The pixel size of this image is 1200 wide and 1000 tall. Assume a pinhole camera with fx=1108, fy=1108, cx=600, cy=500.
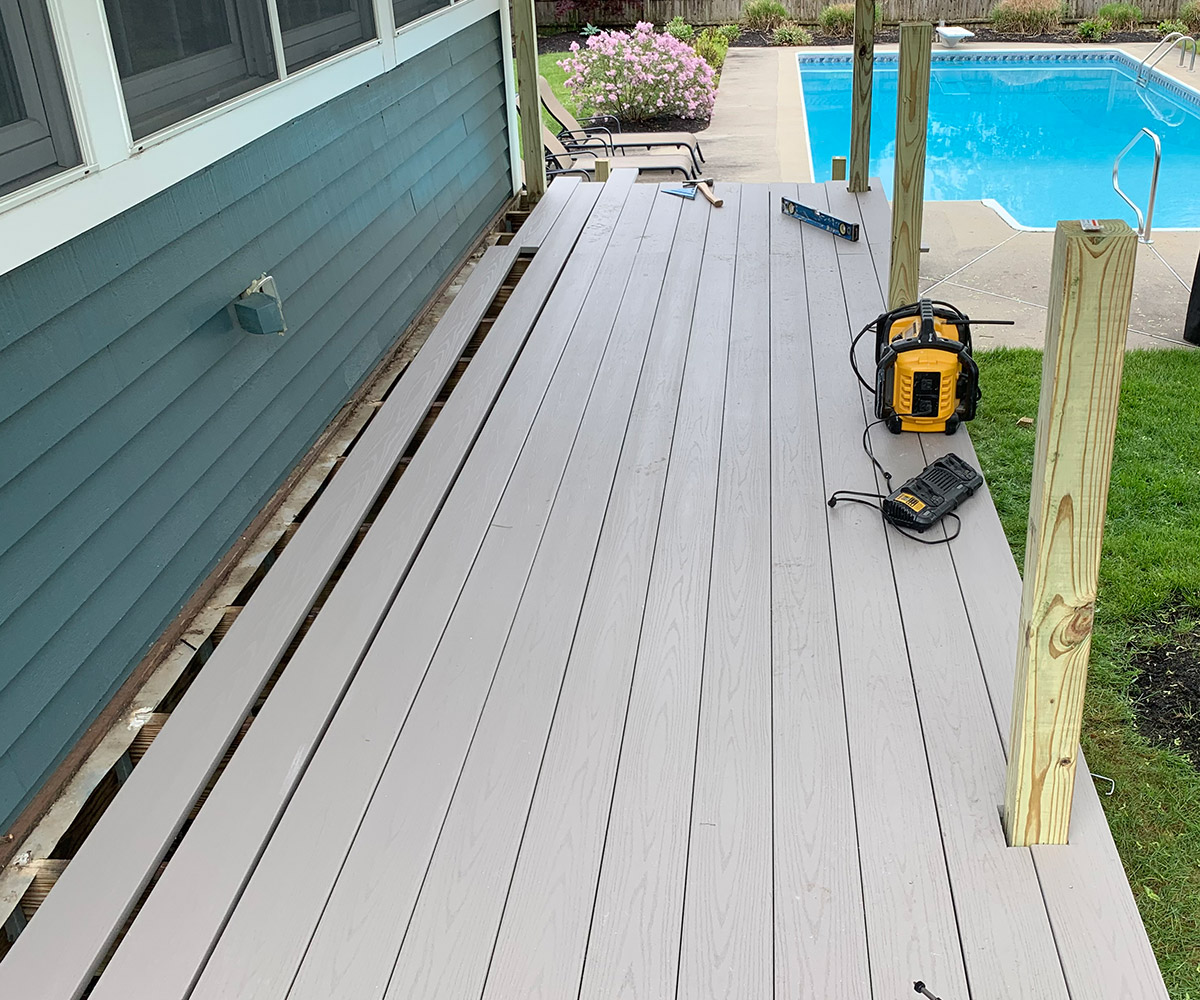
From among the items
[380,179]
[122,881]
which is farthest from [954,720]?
[380,179]

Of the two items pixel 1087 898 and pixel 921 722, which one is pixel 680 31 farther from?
pixel 1087 898

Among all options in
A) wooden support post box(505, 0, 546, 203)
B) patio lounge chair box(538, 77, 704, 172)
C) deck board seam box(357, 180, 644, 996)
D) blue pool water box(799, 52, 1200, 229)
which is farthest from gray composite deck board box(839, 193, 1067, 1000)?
blue pool water box(799, 52, 1200, 229)

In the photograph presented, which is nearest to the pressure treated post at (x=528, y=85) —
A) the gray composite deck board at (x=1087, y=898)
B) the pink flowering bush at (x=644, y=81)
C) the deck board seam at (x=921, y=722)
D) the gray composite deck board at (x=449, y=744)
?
the gray composite deck board at (x=449, y=744)

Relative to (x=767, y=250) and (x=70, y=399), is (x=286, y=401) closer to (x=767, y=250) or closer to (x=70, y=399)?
(x=70, y=399)

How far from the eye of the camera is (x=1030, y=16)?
15695 mm

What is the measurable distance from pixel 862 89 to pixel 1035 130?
7.63 metres

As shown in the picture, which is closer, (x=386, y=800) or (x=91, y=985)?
(x=91, y=985)

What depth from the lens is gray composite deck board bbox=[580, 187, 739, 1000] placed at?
1.82 metres

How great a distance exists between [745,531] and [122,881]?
66.6 inches

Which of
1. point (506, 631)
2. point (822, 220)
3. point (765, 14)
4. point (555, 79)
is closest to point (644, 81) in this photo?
point (555, 79)

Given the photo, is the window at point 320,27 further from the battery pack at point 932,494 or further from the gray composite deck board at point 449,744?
the battery pack at point 932,494

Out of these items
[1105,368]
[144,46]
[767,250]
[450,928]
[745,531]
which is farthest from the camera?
[767,250]

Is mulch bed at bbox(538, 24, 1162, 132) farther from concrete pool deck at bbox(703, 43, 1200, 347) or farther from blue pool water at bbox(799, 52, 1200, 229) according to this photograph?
concrete pool deck at bbox(703, 43, 1200, 347)

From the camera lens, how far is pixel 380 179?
4410 millimetres
